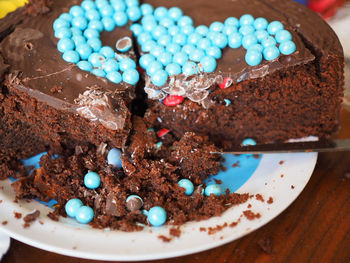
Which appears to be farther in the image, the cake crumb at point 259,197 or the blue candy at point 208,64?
the blue candy at point 208,64

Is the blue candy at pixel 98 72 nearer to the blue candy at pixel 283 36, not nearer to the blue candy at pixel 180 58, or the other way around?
the blue candy at pixel 180 58

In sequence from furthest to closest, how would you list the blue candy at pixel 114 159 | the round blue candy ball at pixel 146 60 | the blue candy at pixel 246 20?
1. the blue candy at pixel 246 20
2. the round blue candy ball at pixel 146 60
3. the blue candy at pixel 114 159

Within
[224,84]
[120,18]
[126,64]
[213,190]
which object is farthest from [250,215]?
[120,18]

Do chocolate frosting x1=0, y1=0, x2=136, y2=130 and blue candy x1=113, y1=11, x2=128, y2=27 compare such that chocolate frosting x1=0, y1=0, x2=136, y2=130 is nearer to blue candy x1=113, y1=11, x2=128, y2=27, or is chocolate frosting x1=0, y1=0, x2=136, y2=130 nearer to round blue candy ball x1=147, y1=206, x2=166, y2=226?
blue candy x1=113, y1=11, x2=128, y2=27

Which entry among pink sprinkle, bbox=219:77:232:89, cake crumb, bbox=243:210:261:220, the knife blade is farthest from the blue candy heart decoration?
cake crumb, bbox=243:210:261:220

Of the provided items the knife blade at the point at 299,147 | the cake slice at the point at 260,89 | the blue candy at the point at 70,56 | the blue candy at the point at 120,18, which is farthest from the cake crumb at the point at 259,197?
the blue candy at the point at 120,18

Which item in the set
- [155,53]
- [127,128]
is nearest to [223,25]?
[155,53]
